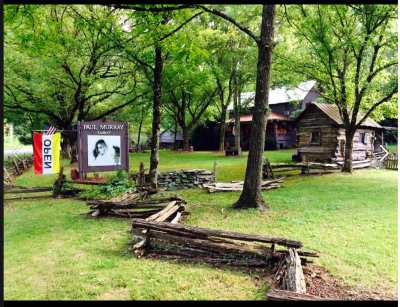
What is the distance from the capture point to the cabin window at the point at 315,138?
68.0ft

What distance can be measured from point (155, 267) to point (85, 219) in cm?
402

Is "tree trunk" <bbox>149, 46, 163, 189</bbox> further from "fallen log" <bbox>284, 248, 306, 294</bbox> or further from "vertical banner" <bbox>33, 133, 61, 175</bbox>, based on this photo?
"fallen log" <bbox>284, 248, 306, 294</bbox>

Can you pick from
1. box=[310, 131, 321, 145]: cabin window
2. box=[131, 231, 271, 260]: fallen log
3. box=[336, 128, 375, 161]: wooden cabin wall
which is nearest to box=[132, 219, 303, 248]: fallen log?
box=[131, 231, 271, 260]: fallen log

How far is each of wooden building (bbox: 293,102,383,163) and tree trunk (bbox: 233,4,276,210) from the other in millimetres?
12807

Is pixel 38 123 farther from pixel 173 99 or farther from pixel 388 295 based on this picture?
pixel 388 295

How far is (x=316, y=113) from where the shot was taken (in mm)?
20922

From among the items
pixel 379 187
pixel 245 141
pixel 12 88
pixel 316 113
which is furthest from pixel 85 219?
pixel 245 141

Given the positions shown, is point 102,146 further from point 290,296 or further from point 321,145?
point 321,145

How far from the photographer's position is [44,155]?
33.0 feet

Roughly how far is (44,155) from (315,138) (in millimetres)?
18649

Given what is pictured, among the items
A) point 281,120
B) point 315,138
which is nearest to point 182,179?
point 315,138

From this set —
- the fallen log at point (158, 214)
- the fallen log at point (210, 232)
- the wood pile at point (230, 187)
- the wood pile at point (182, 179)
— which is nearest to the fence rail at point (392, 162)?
the wood pile at point (230, 187)

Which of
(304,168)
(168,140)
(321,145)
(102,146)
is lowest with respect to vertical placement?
(304,168)

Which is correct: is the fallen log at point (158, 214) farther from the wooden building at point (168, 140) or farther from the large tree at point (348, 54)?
the wooden building at point (168, 140)
